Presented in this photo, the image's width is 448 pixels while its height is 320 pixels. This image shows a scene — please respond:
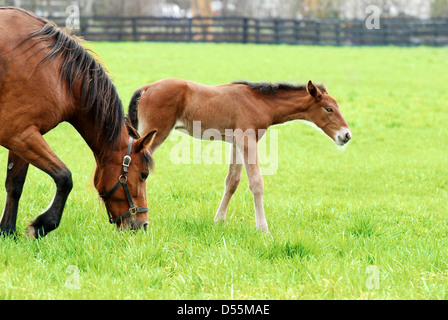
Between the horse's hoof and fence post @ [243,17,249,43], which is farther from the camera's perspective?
fence post @ [243,17,249,43]

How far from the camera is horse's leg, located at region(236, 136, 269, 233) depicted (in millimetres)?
4996

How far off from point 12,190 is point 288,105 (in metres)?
2.75

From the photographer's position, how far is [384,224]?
5602 millimetres

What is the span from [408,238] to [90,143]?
3114 millimetres

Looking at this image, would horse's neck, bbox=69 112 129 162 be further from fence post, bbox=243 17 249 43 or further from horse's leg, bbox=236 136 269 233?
fence post, bbox=243 17 249 43

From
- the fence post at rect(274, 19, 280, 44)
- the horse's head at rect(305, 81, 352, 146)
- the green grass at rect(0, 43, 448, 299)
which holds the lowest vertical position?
the green grass at rect(0, 43, 448, 299)

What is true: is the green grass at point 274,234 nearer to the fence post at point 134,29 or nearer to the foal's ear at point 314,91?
the foal's ear at point 314,91

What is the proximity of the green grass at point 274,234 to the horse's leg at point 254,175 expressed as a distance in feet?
0.44

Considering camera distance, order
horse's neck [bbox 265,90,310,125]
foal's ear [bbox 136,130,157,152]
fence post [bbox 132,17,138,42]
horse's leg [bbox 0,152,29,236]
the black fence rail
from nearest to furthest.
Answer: foal's ear [bbox 136,130,157,152], horse's leg [bbox 0,152,29,236], horse's neck [bbox 265,90,310,125], fence post [bbox 132,17,138,42], the black fence rail

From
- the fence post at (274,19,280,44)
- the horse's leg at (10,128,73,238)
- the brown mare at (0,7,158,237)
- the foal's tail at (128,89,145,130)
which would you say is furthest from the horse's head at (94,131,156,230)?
the fence post at (274,19,280,44)

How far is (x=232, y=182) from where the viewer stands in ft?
17.7

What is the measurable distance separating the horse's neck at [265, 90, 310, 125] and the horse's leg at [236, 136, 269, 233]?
455 millimetres

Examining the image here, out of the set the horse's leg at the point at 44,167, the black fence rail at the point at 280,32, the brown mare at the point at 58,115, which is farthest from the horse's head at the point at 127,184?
the black fence rail at the point at 280,32

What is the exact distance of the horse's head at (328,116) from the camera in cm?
525
